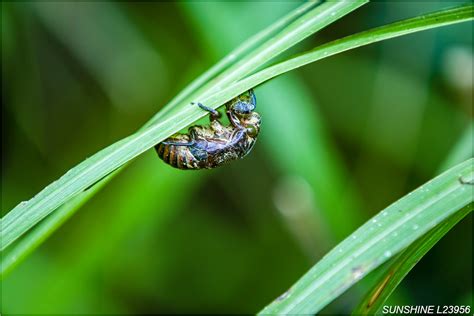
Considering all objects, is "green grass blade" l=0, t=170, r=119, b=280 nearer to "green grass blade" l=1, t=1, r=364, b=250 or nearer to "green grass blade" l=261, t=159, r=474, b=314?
"green grass blade" l=1, t=1, r=364, b=250

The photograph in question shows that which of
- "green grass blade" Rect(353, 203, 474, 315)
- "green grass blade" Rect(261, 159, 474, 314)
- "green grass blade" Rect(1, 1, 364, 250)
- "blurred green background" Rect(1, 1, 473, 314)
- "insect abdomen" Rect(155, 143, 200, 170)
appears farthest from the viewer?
"blurred green background" Rect(1, 1, 473, 314)

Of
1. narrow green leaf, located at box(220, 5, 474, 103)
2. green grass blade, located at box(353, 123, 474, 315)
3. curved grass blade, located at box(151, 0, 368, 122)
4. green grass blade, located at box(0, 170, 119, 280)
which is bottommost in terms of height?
green grass blade, located at box(353, 123, 474, 315)

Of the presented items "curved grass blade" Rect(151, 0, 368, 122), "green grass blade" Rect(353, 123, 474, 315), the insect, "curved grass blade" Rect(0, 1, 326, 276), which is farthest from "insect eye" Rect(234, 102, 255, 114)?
"green grass blade" Rect(353, 123, 474, 315)

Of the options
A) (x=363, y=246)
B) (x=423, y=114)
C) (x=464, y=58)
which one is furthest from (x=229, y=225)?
(x=363, y=246)

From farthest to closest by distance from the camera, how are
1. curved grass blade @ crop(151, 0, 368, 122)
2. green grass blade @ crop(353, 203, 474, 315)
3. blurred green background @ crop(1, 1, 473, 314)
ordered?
blurred green background @ crop(1, 1, 473, 314) < curved grass blade @ crop(151, 0, 368, 122) < green grass blade @ crop(353, 203, 474, 315)

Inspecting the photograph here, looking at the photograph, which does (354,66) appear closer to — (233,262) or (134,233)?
(233,262)

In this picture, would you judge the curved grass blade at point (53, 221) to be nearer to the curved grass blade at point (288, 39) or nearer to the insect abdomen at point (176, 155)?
the curved grass blade at point (288, 39)

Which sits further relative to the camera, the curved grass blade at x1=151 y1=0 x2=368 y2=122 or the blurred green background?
the blurred green background

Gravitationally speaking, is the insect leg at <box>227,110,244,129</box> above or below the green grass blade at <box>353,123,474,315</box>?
above
